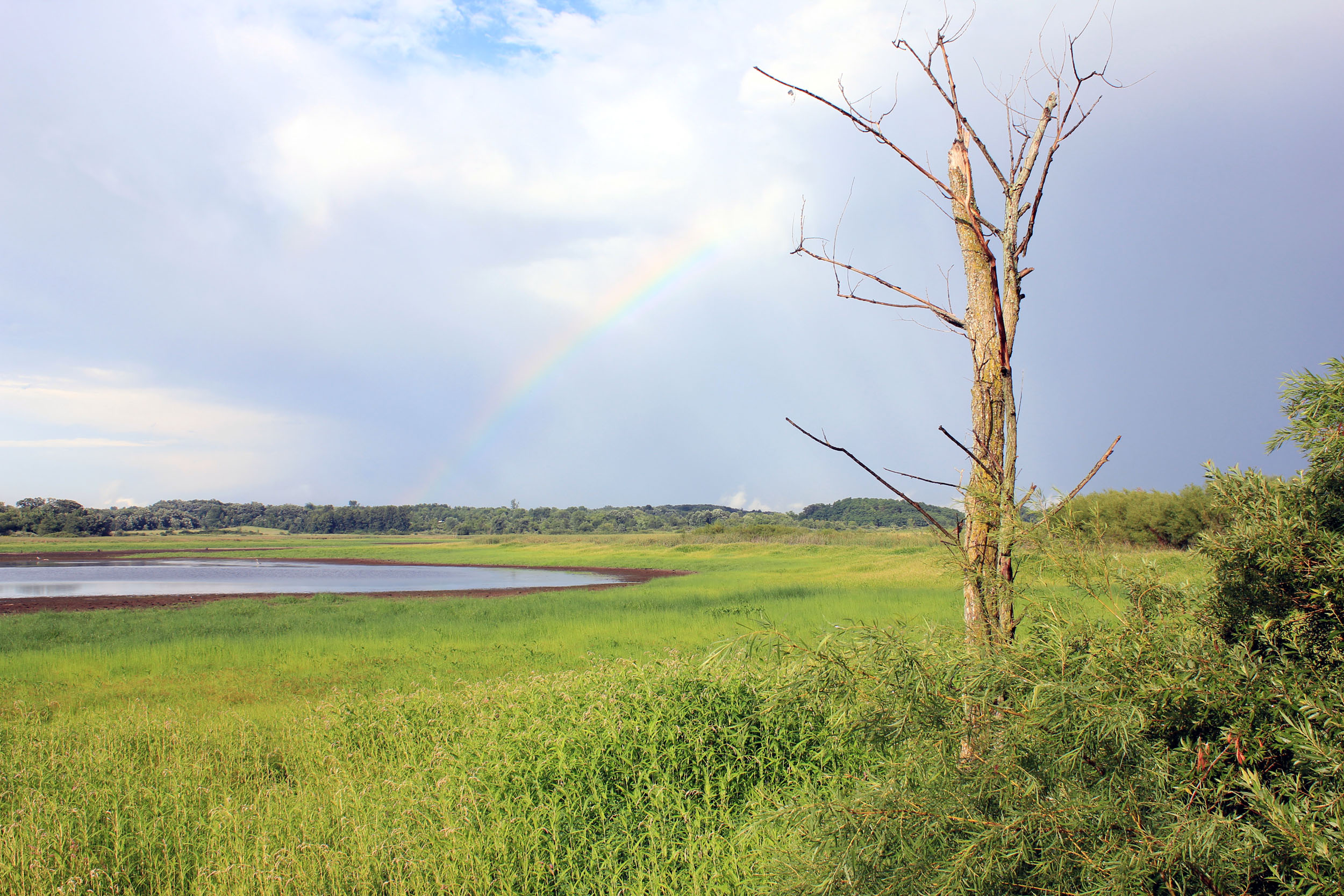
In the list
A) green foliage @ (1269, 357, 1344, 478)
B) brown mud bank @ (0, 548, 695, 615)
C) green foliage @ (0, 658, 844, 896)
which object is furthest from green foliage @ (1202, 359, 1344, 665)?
brown mud bank @ (0, 548, 695, 615)

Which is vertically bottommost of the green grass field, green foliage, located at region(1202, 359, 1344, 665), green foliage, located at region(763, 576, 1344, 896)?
the green grass field

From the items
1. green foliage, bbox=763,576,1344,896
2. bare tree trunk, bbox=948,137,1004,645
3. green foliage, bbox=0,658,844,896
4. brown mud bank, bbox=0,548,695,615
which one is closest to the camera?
green foliage, bbox=763,576,1344,896

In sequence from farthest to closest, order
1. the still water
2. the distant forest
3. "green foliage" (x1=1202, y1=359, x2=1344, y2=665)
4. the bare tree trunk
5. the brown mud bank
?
the distant forest
the still water
the brown mud bank
the bare tree trunk
"green foliage" (x1=1202, y1=359, x2=1344, y2=665)

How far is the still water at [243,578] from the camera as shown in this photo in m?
32.6

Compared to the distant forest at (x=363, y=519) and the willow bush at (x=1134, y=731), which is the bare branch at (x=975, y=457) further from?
the distant forest at (x=363, y=519)

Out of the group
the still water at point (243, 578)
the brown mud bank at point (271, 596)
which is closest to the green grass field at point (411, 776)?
the brown mud bank at point (271, 596)

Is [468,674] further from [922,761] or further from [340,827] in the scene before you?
[922,761]

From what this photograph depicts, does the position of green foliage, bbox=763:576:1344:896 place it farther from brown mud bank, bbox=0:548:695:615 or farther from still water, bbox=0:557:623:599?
still water, bbox=0:557:623:599

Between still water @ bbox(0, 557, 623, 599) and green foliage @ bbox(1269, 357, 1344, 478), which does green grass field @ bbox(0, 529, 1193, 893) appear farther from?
still water @ bbox(0, 557, 623, 599)

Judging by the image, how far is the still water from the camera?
1284 inches

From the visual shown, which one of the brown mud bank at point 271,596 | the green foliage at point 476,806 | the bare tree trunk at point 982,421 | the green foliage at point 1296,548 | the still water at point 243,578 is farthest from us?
the still water at point 243,578

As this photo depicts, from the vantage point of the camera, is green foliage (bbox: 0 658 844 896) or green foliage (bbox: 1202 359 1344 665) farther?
green foliage (bbox: 0 658 844 896)

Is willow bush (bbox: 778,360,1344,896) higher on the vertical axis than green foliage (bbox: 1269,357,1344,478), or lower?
lower

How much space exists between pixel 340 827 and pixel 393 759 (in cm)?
171
